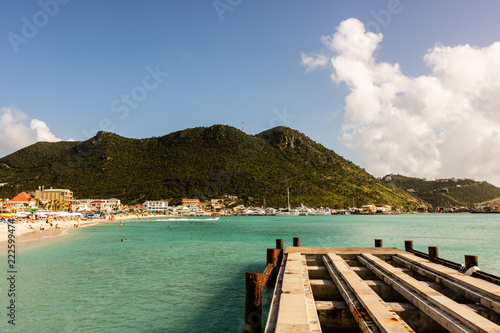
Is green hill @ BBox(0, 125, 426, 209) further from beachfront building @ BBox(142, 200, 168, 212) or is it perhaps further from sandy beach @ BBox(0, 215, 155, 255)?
sandy beach @ BBox(0, 215, 155, 255)

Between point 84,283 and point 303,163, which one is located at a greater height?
point 303,163

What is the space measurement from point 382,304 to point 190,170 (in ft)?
492

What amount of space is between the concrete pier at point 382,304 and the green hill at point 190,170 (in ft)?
466

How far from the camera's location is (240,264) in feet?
74.3

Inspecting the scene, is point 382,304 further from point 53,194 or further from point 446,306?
point 53,194

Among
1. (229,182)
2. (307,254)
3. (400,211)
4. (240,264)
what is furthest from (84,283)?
(400,211)

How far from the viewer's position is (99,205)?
147m

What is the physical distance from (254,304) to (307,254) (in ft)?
24.3

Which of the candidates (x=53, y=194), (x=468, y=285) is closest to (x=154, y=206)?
(x=53, y=194)

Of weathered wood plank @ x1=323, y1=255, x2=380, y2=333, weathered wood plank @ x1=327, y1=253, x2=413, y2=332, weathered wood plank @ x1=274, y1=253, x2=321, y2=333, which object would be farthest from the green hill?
weathered wood plank @ x1=327, y1=253, x2=413, y2=332

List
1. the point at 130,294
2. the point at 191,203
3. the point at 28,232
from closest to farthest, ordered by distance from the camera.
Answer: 1. the point at 130,294
2. the point at 28,232
3. the point at 191,203

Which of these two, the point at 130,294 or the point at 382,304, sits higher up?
the point at 382,304

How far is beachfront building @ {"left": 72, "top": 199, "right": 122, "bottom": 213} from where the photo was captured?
14252 cm

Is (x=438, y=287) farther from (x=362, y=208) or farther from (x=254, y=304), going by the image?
(x=362, y=208)
